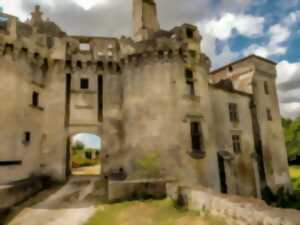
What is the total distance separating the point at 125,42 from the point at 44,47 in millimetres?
5777

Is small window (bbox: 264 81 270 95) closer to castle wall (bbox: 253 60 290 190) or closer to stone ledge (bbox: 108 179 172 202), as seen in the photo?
castle wall (bbox: 253 60 290 190)

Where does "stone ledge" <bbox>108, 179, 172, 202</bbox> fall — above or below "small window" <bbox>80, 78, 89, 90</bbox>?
below

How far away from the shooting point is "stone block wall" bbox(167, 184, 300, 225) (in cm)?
597

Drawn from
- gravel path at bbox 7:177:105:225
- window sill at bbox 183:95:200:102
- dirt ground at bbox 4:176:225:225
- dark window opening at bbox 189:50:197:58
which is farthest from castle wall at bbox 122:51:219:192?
dirt ground at bbox 4:176:225:225

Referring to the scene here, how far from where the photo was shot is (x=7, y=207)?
11531 mm

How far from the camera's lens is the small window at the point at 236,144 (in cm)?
2150

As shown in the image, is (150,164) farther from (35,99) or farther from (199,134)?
(35,99)

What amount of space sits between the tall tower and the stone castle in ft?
10.4

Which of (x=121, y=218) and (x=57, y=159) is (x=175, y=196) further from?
(x=57, y=159)

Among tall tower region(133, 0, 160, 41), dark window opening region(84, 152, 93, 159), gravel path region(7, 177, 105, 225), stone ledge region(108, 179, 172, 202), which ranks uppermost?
tall tower region(133, 0, 160, 41)

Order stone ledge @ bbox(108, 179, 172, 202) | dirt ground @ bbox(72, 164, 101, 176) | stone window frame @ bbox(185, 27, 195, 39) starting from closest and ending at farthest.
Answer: stone ledge @ bbox(108, 179, 172, 202) < stone window frame @ bbox(185, 27, 195, 39) < dirt ground @ bbox(72, 164, 101, 176)

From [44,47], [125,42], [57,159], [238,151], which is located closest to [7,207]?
[57,159]

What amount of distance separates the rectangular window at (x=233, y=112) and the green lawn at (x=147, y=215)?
13.1 m

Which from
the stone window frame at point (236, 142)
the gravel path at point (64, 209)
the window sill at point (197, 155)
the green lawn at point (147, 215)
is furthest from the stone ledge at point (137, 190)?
the stone window frame at point (236, 142)
